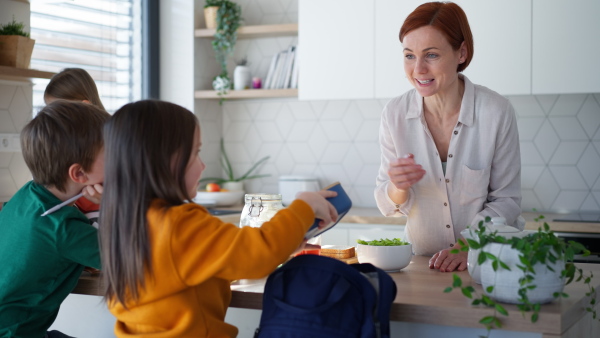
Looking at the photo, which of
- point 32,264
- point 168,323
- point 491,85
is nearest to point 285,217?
point 168,323

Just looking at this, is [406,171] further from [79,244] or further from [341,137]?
[341,137]

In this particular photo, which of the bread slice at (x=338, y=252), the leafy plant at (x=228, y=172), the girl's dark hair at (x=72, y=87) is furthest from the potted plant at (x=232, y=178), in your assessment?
the bread slice at (x=338, y=252)

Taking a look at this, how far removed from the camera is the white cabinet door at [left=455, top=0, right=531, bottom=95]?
366 cm

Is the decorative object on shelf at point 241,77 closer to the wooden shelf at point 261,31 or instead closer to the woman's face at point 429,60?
the wooden shelf at point 261,31

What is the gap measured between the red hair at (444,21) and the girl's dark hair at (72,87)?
113 centimetres

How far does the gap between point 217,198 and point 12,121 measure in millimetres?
1370

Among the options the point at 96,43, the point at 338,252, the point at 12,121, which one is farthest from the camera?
the point at 96,43

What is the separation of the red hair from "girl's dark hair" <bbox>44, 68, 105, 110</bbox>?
113cm

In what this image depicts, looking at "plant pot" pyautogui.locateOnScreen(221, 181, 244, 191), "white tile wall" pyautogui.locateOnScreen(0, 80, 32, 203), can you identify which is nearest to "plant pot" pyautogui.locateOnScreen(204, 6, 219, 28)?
"plant pot" pyautogui.locateOnScreen(221, 181, 244, 191)

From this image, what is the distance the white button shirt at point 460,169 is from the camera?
7.76 feet

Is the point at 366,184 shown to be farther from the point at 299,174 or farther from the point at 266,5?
the point at 266,5

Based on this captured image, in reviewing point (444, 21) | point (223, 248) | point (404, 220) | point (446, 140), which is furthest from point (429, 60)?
point (404, 220)

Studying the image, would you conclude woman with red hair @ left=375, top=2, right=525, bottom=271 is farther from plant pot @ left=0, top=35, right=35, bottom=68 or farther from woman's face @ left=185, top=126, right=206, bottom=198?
plant pot @ left=0, top=35, right=35, bottom=68

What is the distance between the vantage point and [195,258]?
146cm
